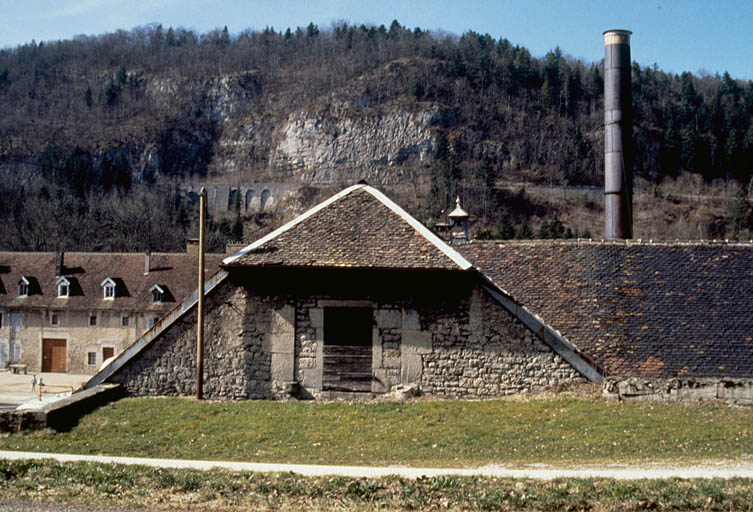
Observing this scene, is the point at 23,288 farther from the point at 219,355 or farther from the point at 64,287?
the point at 219,355

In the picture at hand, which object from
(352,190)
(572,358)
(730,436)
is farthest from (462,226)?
(730,436)

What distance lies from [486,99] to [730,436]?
165 metres

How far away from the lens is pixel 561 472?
10.4 meters

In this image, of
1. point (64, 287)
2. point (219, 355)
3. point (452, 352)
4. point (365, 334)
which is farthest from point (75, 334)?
point (452, 352)

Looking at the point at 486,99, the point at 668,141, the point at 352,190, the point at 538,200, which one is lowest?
the point at 352,190

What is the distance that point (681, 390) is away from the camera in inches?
596

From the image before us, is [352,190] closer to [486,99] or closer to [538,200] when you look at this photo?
[538,200]

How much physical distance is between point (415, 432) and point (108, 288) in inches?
1597

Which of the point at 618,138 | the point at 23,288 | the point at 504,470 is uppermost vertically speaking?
the point at 618,138

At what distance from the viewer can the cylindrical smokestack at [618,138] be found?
27.7 m

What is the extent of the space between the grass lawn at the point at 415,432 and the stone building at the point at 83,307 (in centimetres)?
3428

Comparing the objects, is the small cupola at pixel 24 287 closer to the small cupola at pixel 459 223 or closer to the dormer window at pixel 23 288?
the dormer window at pixel 23 288

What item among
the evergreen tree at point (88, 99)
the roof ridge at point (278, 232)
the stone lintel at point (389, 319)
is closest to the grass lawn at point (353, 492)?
the stone lintel at point (389, 319)

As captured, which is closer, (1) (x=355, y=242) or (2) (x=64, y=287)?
(1) (x=355, y=242)
